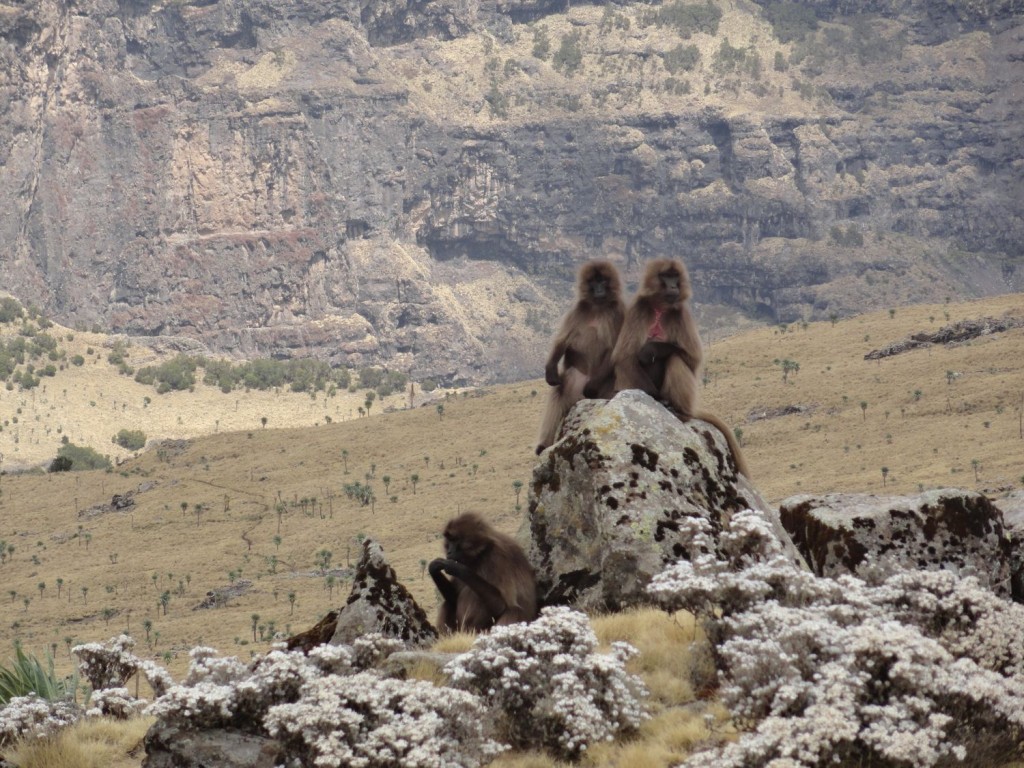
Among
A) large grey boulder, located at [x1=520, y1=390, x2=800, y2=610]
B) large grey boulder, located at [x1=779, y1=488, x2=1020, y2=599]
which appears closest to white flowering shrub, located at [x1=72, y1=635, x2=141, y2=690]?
large grey boulder, located at [x1=520, y1=390, x2=800, y2=610]

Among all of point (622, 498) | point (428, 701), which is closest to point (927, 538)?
point (622, 498)

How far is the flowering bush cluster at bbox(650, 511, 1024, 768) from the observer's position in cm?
936

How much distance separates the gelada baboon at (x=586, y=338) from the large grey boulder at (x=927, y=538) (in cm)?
302

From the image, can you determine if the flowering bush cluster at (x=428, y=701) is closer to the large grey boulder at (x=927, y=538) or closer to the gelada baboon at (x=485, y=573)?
the gelada baboon at (x=485, y=573)

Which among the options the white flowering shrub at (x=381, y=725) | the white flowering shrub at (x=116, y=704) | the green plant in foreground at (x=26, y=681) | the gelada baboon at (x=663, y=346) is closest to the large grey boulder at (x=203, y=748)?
the white flowering shrub at (x=381, y=725)

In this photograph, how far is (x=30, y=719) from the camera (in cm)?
1229

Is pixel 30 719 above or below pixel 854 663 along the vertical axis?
below

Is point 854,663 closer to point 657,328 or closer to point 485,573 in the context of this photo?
point 485,573

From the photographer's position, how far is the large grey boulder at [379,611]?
13.4m

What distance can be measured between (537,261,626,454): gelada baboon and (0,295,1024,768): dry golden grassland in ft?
66.2

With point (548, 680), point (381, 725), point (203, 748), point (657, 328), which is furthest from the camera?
point (657, 328)

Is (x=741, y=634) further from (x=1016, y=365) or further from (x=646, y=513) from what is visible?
(x=1016, y=365)

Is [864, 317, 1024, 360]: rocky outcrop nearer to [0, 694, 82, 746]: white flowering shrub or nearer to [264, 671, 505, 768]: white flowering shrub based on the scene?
[0, 694, 82, 746]: white flowering shrub

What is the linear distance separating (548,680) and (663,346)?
524cm
